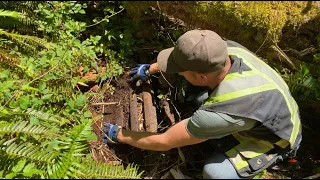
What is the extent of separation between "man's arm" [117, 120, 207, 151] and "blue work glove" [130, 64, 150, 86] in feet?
2.75

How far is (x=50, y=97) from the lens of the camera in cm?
378

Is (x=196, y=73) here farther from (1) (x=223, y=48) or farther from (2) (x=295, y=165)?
(2) (x=295, y=165)

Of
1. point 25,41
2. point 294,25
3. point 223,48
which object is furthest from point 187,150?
point 25,41

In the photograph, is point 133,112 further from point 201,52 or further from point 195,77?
point 201,52

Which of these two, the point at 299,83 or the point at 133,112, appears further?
the point at 133,112

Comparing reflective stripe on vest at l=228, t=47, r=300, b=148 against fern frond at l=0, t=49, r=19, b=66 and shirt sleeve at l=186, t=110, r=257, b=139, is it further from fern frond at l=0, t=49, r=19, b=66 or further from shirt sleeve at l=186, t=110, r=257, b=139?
fern frond at l=0, t=49, r=19, b=66

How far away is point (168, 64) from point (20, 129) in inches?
59.4

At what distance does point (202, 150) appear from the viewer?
4082 mm

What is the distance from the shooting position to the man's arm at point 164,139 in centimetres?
322

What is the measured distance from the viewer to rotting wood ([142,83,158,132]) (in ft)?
13.6

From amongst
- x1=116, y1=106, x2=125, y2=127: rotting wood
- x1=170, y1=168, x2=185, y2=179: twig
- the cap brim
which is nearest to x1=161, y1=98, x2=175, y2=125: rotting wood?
x1=116, y1=106, x2=125, y2=127: rotting wood

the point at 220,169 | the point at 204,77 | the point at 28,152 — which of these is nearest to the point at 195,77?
the point at 204,77

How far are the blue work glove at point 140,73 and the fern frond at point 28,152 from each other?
1413mm

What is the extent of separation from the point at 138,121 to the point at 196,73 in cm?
130
